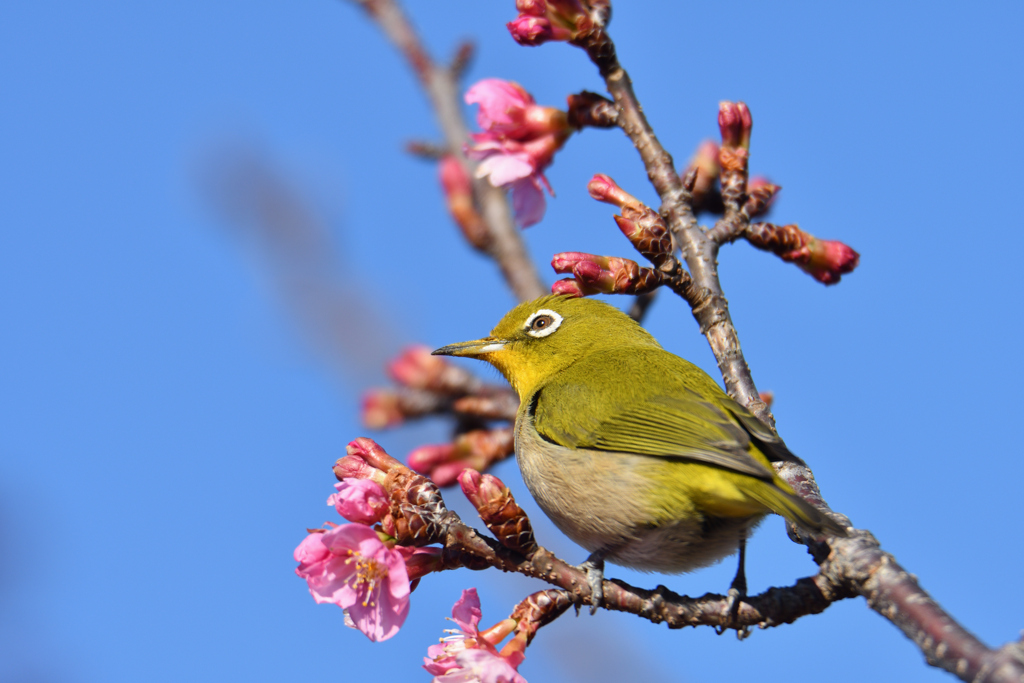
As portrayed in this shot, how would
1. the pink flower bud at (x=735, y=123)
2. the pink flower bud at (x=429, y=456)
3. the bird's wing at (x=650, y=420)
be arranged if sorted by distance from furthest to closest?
the pink flower bud at (x=429, y=456)
the pink flower bud at (x=735, y=123)
the bird's wing at (x=650, y=420)

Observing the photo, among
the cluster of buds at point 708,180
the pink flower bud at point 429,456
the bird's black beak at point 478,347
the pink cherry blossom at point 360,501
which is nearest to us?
the pink cherry blossom at point 360,501

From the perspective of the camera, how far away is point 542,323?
555cm

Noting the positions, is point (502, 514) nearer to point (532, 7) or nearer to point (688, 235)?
point (688, 235)

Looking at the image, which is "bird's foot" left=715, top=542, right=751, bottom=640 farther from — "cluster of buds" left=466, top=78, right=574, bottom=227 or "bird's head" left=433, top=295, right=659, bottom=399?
"cluster of buds" left=466, top=78, right=574, bottom=227

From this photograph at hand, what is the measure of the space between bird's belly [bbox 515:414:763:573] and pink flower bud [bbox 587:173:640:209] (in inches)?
48.2

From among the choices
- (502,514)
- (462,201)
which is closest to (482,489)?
(502,514)

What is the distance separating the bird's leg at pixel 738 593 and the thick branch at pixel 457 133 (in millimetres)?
2772

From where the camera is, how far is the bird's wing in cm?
387

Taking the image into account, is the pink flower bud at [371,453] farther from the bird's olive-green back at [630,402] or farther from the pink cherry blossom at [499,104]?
the pink cherry blossom at [499,104]

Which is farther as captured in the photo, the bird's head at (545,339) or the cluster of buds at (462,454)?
the bird's head at (545,339)

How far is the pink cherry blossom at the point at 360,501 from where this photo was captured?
302cm

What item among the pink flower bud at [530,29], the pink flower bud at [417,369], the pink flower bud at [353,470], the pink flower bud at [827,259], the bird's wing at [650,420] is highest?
the pink flower bud at [530,29]

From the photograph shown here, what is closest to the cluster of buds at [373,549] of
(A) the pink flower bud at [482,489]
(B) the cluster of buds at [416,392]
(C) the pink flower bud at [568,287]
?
(A) the pink flower bud at [482,489]

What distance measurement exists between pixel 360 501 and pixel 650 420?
178cm
